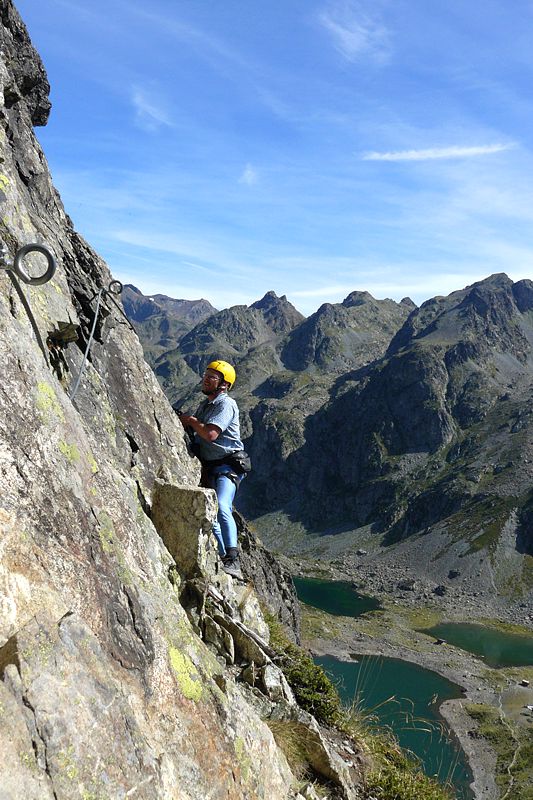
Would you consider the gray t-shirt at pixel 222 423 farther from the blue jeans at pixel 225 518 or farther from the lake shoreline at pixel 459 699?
the lake shoreline at pixel 459 699

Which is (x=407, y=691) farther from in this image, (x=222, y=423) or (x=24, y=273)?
(x=24, y=273)

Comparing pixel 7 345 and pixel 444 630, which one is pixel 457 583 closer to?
pixel 444 630

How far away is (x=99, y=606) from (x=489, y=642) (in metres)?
165

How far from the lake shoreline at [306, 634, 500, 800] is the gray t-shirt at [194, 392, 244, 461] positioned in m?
71.1

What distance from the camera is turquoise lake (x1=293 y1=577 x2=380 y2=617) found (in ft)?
538

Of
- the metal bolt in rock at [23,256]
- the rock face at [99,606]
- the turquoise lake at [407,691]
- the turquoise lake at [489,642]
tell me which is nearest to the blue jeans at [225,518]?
the rock face at [99,606]

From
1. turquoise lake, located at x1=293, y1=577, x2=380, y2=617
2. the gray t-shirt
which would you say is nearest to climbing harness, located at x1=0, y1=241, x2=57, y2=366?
the gray t-shirt

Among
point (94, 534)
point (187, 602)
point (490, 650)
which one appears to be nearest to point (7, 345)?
point (94, 534)

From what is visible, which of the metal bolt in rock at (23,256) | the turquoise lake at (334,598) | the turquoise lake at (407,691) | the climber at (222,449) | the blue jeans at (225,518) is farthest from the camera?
the turquoise lake at (334,598)

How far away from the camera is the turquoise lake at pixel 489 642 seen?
13112cm

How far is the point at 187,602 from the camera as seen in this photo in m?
9.36

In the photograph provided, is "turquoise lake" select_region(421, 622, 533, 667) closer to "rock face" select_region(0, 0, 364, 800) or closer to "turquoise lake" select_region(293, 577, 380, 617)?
"turquoise lake" select_region(293, 577, 380, 617)

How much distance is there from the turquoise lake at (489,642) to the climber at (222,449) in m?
138

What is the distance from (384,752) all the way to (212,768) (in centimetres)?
605
